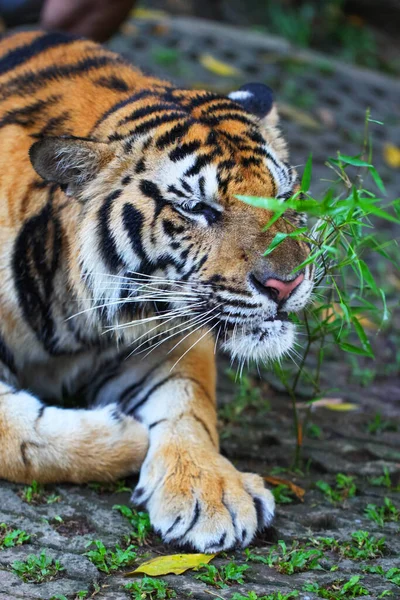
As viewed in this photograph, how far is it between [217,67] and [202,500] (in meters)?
4.46

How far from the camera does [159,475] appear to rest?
2314mm

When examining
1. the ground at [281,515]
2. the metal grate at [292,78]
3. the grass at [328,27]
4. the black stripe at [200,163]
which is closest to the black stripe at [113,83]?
the black stripe at [200,163]

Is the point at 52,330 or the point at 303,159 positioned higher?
the point at 303,159

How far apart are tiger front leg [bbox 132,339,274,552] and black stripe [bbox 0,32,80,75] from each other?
Answer: 120 centimetres

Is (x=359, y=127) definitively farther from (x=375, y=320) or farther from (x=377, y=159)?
(x=375, y=320)

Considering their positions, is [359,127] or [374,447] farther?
[359,127]

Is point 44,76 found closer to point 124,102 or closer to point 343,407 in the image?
point 124,102

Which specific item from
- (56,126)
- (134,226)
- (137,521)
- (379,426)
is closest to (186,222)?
(134,226)

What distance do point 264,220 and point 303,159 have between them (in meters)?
3.09

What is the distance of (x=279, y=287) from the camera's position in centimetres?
212

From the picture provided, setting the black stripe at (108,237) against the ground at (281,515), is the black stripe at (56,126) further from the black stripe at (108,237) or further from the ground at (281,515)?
the ground at (281,515)

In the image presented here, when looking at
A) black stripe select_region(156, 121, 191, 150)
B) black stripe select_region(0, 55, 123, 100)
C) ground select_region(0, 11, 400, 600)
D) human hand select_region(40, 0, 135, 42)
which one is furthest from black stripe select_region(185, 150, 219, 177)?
human hand select_region(40, 0, 135, 42)

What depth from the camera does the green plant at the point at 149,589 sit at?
74.8 inches

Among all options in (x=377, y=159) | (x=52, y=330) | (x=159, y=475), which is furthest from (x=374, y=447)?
(x=377, y=159)
